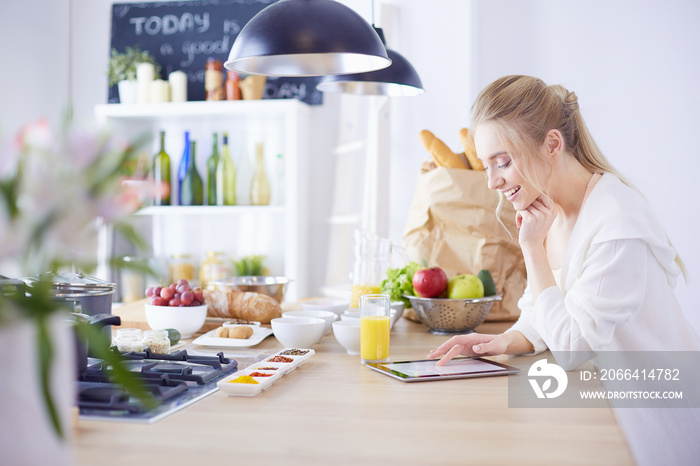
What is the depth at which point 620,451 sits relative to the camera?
883 mm

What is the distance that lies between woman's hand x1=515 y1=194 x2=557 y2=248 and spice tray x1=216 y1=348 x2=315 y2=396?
56 cm

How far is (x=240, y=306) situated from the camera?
183 cm

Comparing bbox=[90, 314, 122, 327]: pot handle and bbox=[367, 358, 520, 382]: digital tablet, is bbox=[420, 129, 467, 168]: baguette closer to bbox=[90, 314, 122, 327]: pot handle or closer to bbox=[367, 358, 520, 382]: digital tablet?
bbox=[367, 358, 520, 382]: digital tablet

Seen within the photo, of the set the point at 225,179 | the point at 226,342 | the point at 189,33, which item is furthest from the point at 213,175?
the point at 226,342

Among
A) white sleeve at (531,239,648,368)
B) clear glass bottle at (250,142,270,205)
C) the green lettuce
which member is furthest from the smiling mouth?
clear glass bottle at (250,142,270,205)

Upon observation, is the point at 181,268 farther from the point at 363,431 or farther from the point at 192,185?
the point at 363,431

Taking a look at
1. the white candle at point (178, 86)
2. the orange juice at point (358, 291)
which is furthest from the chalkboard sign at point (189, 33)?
the orange juice at point (358, 291)

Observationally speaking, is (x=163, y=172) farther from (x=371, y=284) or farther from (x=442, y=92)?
(x=371, y=284)

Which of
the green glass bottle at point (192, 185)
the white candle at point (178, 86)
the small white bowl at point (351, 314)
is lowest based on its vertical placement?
the small white bowl at point (351, 314)

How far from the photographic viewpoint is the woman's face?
60.9 inches

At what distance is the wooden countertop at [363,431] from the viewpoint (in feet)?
2.80

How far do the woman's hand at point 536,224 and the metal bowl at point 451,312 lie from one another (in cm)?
26

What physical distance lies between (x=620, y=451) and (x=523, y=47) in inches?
102

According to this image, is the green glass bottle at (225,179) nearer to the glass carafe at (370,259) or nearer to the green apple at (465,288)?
the glass carafe at (370,259)
